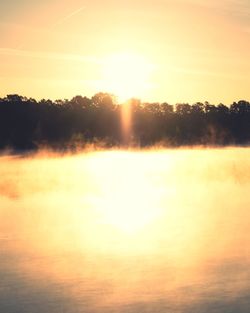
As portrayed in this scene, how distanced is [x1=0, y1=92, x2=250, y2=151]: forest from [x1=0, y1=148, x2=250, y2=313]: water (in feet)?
188

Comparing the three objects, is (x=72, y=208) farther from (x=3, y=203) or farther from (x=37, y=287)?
(x=37, y=287)

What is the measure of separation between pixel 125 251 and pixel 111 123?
86373mm

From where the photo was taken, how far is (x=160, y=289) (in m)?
13.9

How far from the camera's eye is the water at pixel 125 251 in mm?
13164

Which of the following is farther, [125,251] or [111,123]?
[111,123]

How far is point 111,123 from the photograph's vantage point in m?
104

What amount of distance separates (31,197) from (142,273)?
1833 centimetres

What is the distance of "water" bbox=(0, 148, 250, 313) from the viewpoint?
13.2 m

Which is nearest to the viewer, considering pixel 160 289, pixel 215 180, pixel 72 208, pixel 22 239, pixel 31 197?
pixel 160 289

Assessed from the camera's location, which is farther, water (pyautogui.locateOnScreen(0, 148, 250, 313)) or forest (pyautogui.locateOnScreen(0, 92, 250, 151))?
forest (pyautogui.locateOnScreen(0, 92, 250, 151))

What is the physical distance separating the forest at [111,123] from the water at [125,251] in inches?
2250

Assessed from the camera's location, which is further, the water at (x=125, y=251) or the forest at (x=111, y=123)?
the forest at (x=111, y=123)

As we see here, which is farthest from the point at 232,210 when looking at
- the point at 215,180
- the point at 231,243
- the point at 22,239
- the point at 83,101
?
the point at 83,101

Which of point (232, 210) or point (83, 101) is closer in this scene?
point (232, 210)
